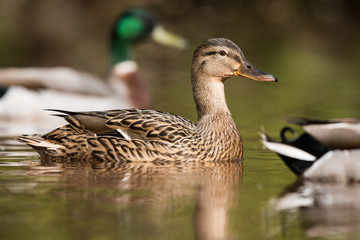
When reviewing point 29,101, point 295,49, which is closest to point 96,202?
point 29,101

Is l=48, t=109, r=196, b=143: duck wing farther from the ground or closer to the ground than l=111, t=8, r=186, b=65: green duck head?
closer to the ground

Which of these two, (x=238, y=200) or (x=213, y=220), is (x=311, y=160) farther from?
(x=213, y=220)

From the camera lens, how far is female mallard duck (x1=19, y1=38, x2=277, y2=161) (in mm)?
8492

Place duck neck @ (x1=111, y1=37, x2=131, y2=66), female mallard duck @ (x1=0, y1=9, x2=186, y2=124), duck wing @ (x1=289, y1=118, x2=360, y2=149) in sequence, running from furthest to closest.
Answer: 1. duck neck @ (x1=111, y1=37, x2=131, y2=66)
2. female mallard duck @ (x1=0, y1=9, x2=186, y2=124)
3. duck wing @ (x1=289, y1=118, x2=360, y2=149)

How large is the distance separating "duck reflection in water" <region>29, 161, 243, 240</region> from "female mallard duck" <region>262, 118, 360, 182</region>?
1.85 feet

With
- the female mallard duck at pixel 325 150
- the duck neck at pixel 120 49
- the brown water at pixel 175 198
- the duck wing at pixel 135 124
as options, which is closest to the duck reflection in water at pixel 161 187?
the brown water at pixel 175 198

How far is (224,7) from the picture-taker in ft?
103

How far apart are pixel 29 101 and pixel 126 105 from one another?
1536mm

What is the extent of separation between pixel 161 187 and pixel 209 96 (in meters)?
1.98

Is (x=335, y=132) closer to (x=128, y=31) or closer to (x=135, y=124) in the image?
(x=135, y=124)

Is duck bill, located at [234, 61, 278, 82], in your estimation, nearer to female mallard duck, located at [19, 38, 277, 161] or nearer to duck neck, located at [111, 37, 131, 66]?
female mallard duck, located at [19, 38, 277, 161]

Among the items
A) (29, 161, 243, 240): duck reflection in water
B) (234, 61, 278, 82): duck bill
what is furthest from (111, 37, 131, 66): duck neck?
(29, 161, 243, 240): duck reflection in water

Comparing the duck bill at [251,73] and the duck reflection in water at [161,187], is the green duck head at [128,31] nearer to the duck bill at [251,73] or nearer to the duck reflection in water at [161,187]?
the duck bill at [251,73]

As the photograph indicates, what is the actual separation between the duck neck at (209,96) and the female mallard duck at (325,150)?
4.82 feet
